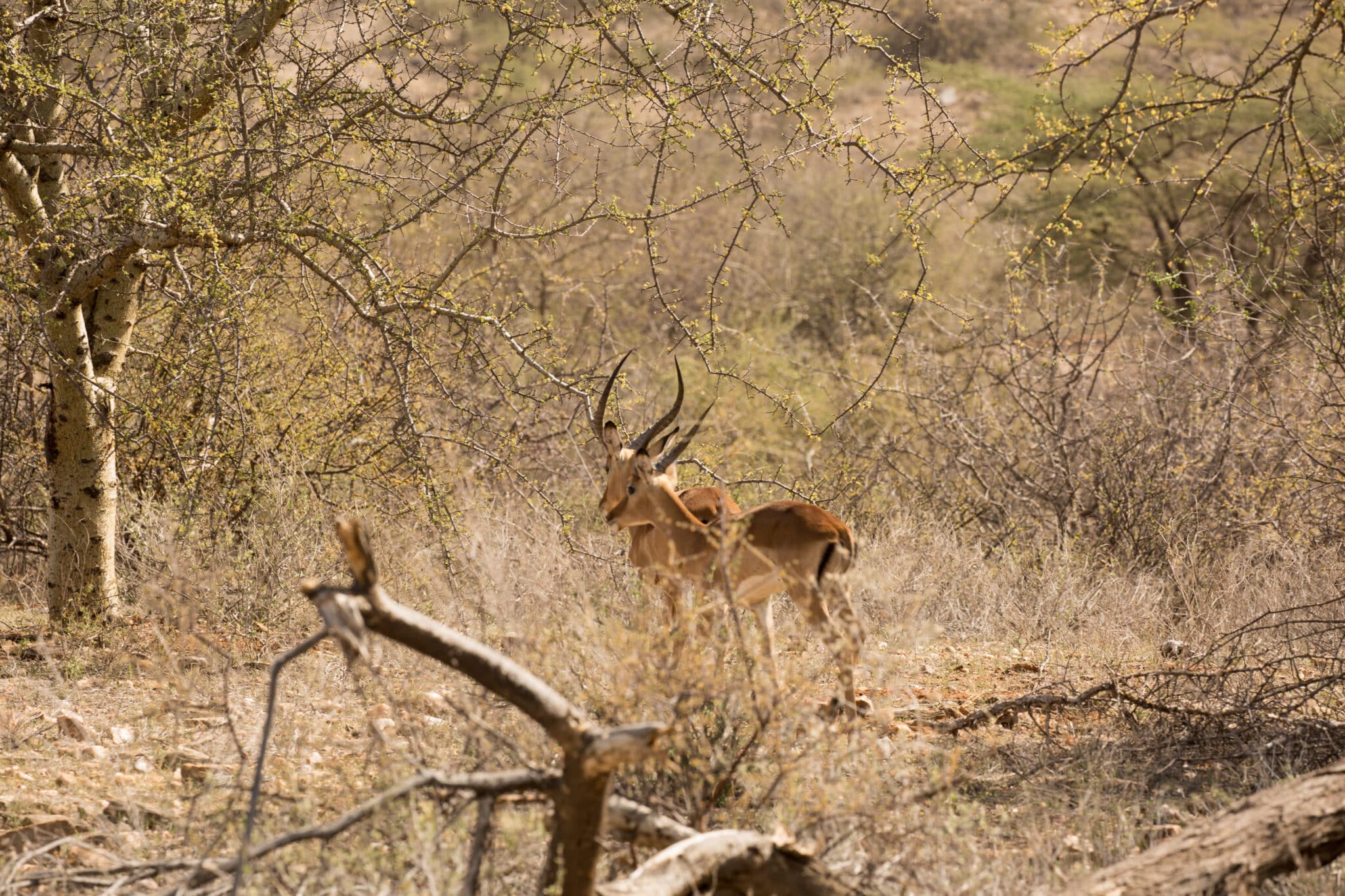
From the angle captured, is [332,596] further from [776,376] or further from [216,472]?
[776,376]

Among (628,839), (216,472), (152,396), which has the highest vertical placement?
(152,396)

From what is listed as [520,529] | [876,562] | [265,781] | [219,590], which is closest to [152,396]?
[219,590]

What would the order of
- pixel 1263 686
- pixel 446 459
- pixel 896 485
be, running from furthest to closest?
pixel 896 485, pixel 446 459, pixel 1263 686

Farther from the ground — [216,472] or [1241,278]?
[1241,278]

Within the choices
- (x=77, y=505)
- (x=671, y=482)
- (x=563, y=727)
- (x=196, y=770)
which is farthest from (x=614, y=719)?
(x=77, y=505)

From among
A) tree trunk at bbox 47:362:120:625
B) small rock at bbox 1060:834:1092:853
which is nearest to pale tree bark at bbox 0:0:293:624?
tree trunk at bbox 47:362:120:625

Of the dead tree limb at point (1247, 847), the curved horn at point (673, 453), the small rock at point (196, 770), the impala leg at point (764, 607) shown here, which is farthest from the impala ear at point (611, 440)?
the dead tree limb at point (1247, 847)

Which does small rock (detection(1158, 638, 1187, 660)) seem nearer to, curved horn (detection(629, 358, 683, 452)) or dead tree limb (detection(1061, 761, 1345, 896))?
dead tree limb (detection(1061, 761, 1345, 896))

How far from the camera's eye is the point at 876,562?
779 cm

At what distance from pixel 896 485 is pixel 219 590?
6167 mm

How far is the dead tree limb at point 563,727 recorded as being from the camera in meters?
2.98

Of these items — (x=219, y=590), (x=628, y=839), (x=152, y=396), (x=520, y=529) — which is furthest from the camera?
(x=152, y=396)

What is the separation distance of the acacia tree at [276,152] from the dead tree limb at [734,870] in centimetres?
326

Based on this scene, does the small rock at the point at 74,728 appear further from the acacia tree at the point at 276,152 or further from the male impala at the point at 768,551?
the male impala at the point at 768,551
